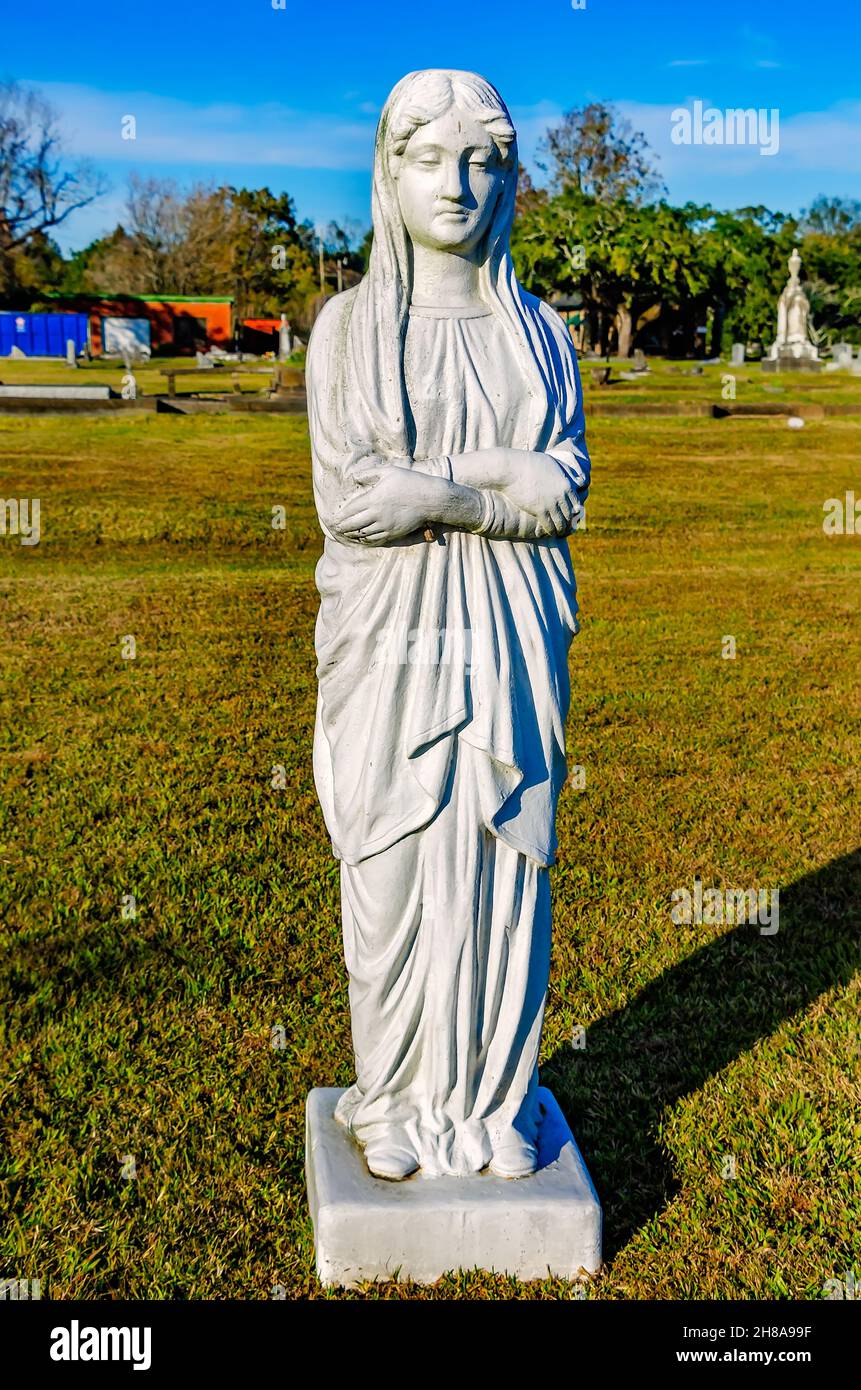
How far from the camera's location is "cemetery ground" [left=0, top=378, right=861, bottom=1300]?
3.61 meters

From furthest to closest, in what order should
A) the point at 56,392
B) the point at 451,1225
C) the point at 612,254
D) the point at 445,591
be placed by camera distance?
the point at 612,254 → the point at 56,392 → the point at 451,1225 → the point at 445,591

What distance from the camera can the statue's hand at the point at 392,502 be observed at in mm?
2828

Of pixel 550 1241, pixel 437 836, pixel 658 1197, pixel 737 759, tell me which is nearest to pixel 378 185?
pixel 437 836

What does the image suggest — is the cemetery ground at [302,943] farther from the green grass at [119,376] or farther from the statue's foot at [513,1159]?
the green grass at [119,376]

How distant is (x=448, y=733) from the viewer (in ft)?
9.82

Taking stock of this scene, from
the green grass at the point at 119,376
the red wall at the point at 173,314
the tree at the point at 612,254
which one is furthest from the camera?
the red wall at the point at 173,314

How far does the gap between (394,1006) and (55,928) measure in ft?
8.39

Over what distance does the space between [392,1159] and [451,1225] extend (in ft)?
0.67

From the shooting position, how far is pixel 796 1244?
11.6 ft

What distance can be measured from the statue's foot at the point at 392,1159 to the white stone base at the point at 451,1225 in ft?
0.10

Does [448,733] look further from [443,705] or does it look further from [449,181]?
[449,181]

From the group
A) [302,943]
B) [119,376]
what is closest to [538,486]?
[302,943]

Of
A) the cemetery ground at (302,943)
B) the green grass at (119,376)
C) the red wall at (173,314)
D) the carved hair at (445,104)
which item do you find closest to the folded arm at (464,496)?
the cemetery ground at (302,943)

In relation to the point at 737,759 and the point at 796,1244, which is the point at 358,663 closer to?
the point at 796,1244
